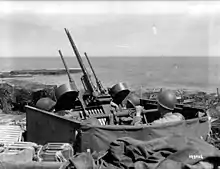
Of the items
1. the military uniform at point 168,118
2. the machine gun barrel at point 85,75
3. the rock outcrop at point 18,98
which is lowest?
the rock outcrop at point 18,98

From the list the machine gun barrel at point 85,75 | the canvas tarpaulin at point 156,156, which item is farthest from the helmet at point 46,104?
the canvas tarpaulin at point 156,156

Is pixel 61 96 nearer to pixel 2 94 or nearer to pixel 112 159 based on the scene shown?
pixel 112 159

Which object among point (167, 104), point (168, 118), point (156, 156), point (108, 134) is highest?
point (167, 104)

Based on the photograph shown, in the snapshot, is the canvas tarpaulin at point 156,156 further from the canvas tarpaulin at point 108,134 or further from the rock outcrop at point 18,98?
the rock outcrop at point 18,98

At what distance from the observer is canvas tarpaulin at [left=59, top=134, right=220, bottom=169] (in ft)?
→ 13.6

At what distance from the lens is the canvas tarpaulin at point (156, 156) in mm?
4160

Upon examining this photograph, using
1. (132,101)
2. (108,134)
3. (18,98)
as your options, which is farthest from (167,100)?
(18,98)

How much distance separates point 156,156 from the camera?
4.40 metres

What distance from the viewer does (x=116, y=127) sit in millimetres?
5207

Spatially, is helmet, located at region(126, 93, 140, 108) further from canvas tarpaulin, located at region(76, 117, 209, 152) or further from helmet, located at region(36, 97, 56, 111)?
canvas tarpaulin, located at region(76, 117, 209, 152)

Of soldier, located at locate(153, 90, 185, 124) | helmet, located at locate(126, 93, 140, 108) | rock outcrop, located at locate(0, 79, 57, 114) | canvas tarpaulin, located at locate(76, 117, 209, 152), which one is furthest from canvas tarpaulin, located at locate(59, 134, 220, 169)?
rock outcrop, located at locate(0, 79, 57, 114)

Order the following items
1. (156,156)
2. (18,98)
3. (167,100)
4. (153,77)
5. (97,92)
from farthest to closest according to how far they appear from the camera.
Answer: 1. (153,77)
2. (18,98)
3. (97,92)
4. (167,100)
5. (156,156)

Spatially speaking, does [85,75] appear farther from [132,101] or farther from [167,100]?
[167,100]

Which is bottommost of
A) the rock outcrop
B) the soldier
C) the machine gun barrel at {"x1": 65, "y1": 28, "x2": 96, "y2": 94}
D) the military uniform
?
the rock outcrop
